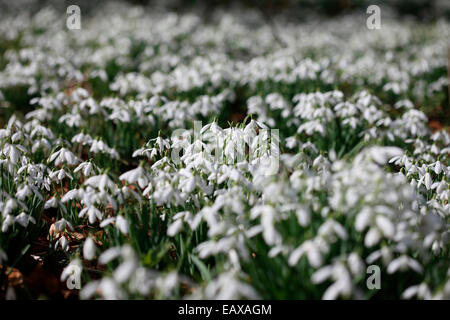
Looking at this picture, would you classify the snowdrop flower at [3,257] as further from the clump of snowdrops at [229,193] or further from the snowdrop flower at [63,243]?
the snowdrop flower at [63,243]

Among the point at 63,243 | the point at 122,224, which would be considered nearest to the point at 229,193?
the point at 122,224

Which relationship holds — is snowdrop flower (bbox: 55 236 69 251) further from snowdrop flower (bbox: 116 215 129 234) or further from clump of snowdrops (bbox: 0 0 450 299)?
snowdrop flower (bbox: 116 215 129 234)

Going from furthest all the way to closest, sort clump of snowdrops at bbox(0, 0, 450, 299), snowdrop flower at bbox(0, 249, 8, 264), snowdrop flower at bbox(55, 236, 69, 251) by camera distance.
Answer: snowdrop flower at bbox(55, 236, 69, 251) → snowdrop flower at bbox(0, 249, 8, 264) → clump of snowdrops at bbox(0, 0, 450, 299)

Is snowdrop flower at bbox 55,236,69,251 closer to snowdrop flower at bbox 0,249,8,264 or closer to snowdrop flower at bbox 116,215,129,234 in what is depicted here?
snowdrop flower at bbox 0,249,8,264

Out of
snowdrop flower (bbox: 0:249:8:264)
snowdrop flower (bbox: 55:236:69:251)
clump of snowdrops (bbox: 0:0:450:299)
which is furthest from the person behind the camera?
snowdrop flower (bbox: 55:236:69:251)

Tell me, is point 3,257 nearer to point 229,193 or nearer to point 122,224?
point 122,224

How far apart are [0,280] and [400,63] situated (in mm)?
5603

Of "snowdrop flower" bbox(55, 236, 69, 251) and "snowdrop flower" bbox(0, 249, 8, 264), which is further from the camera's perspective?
"snowdrop flower" bbox(55, 236, 69, 251)

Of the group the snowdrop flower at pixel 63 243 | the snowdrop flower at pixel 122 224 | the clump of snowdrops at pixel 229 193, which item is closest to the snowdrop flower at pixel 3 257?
the clump of snowdrops at pixel 229 193

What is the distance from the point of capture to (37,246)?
231 centimetres

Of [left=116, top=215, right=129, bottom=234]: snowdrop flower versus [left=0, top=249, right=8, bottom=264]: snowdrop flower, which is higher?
[left=116, top=215, right=129, bottom=234]: snowdrop flower

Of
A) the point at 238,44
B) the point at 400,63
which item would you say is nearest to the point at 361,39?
the point at 400,63

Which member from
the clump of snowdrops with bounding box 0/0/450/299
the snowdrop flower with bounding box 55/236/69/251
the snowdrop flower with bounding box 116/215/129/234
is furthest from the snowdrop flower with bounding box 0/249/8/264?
the snowdrop flower with bounding box 116/215/129/234
